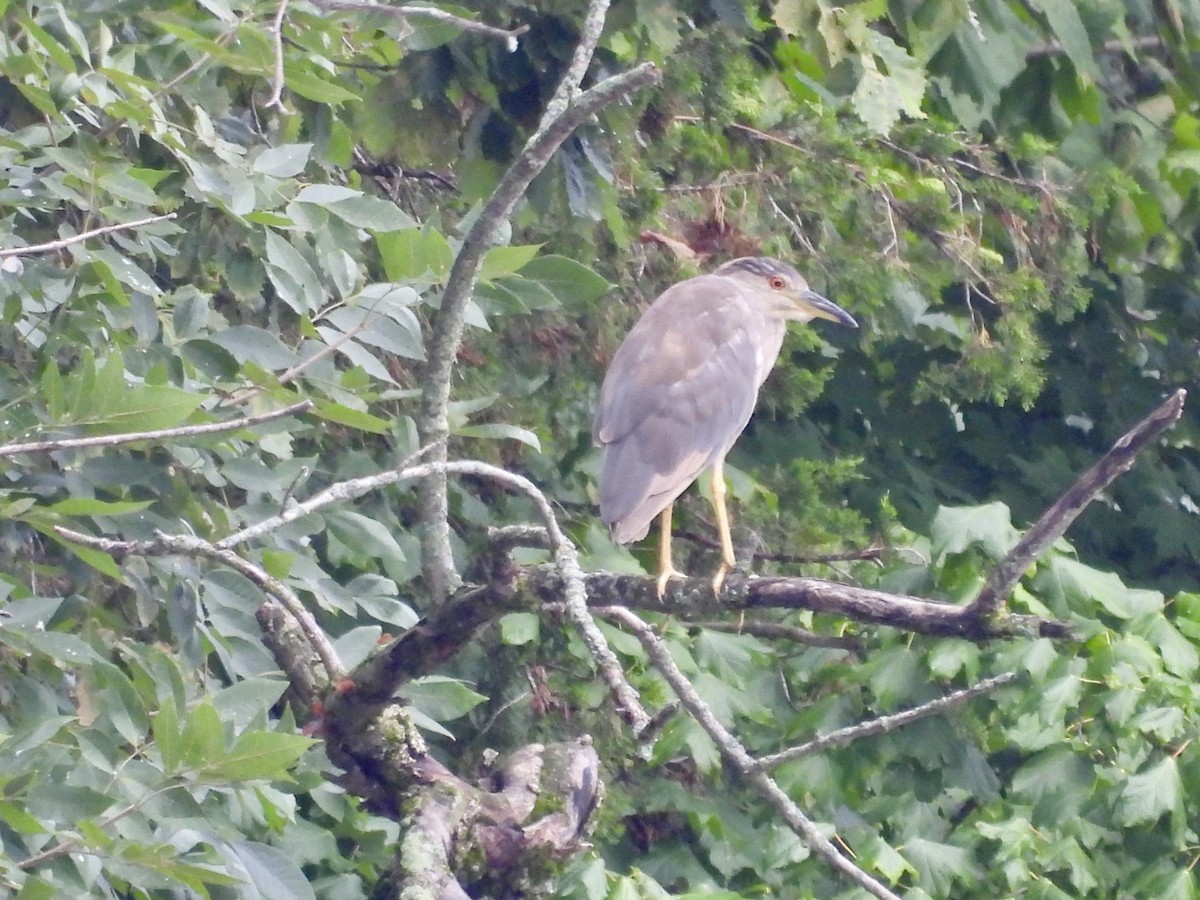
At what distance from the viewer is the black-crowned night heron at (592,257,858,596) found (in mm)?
3654

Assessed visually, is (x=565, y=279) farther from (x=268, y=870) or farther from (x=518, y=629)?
(x=518, y=629)

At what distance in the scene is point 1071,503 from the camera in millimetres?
1597

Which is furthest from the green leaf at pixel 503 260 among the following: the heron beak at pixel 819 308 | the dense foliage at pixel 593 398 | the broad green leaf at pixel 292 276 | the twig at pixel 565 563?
the heron beak at pixel 819 308

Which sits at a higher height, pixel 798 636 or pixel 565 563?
pixel 565 563

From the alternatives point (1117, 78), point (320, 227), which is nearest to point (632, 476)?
point (320, 227)

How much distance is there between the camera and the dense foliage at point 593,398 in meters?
2.36

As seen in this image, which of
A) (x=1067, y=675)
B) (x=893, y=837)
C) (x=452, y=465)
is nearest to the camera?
(x=452, y=465)

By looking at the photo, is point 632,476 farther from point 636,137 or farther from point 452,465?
point 452,465

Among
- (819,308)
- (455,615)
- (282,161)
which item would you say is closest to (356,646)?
(455,615)

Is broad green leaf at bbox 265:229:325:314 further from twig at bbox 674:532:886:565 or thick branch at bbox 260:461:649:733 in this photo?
twig at bbox 674:532:886:565

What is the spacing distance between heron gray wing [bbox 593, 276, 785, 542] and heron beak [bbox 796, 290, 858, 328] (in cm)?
11

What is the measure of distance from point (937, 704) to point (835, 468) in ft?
9.28

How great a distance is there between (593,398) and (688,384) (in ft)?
1.18

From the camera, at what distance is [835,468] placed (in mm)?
4594
